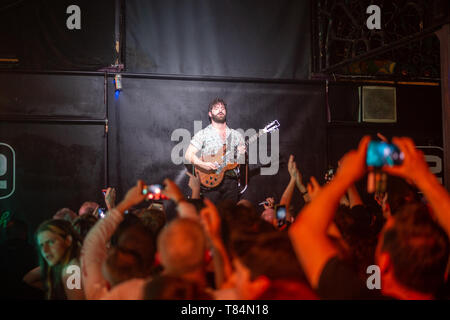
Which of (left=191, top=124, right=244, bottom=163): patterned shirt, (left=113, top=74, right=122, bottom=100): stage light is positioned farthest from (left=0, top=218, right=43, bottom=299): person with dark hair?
(left=191, top=124, right=244, bottom=163): patterned shirt

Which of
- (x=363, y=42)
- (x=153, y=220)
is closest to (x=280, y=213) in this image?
(x=153, y=220)

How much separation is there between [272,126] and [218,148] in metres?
0.89

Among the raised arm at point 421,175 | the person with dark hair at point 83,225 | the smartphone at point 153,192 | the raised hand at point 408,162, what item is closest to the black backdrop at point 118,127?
the person with dark hair at point 83,225

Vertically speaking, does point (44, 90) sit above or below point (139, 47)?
below

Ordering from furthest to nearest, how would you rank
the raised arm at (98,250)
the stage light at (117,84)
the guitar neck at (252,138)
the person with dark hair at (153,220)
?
the guitar neck at (252,138), the stage light at (117,84), the person with dark hair at (153,220), the raised arm at (98,250)

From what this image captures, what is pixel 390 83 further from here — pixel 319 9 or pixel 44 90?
pixel 44 90

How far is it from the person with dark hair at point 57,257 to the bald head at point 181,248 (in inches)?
44.2

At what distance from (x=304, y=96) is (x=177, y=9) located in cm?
236

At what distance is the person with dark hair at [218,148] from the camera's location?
6668 millimetres

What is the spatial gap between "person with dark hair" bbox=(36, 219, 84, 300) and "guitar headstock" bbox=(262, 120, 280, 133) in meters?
4.30

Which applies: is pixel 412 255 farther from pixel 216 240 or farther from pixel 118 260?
pixel 118 260

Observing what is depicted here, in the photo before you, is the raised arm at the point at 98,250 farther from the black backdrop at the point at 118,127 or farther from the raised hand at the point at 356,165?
the black backdrop at the point at 118,127

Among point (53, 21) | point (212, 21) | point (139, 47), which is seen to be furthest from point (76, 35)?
point (212, 21)

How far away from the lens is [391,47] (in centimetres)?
560
